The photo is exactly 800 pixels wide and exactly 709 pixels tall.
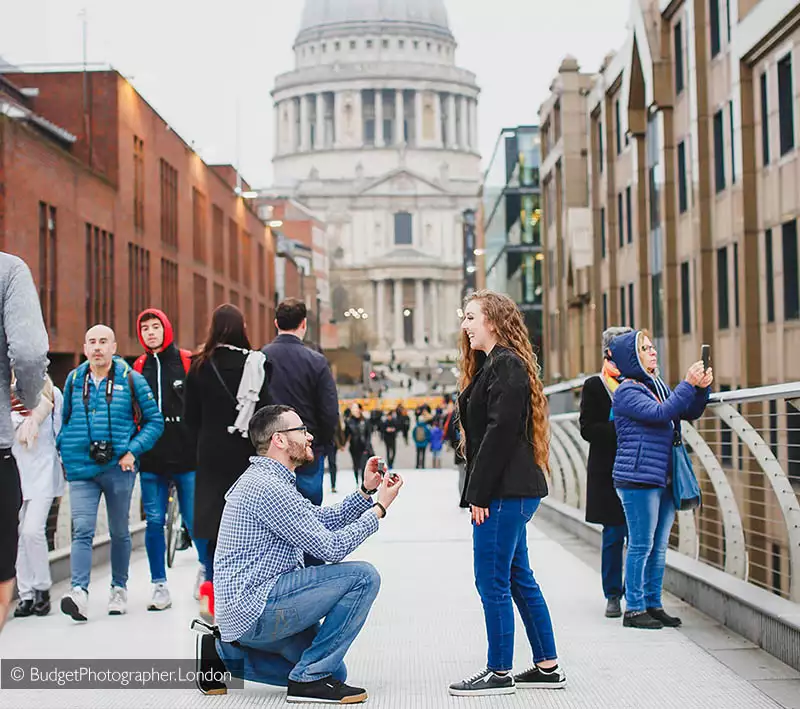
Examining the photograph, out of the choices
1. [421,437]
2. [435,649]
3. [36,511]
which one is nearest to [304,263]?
[421,437]

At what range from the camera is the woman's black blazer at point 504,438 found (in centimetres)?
633

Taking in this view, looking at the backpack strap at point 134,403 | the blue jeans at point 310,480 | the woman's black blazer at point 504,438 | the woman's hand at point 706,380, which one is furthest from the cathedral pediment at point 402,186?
the woman's black blazer at point 504,438

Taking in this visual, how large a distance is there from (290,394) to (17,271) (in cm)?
428

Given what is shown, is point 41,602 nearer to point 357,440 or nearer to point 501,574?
point 501,574

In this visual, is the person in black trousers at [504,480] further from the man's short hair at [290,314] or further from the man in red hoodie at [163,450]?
the man in red hoodie at [163,450]

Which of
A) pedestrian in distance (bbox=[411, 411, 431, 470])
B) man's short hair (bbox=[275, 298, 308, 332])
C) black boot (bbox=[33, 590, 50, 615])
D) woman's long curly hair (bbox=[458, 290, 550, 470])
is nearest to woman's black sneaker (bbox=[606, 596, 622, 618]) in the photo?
woman's long curly hair (bbox=[458, 290, 550, 470])

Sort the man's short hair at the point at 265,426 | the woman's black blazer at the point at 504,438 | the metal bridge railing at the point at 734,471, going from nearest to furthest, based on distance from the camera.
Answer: the man's short hair at the point at 265,426
the woman's black blazer at the point at 504,438
the metal bridge railing at the point at 734,471

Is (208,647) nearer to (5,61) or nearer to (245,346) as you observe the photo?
(245,346)

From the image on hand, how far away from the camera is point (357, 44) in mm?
182875

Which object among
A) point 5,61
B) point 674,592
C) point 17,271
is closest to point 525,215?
point 5,61

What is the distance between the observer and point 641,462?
26.1ft

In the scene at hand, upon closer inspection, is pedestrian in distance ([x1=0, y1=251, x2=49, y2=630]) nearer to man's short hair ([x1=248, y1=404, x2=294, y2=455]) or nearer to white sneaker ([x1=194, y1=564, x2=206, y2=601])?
man's short hair ([x1=248, y1=404, x2=294, y2=455])

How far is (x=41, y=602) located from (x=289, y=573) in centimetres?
334

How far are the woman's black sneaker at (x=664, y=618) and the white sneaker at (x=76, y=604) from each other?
3371 mm
